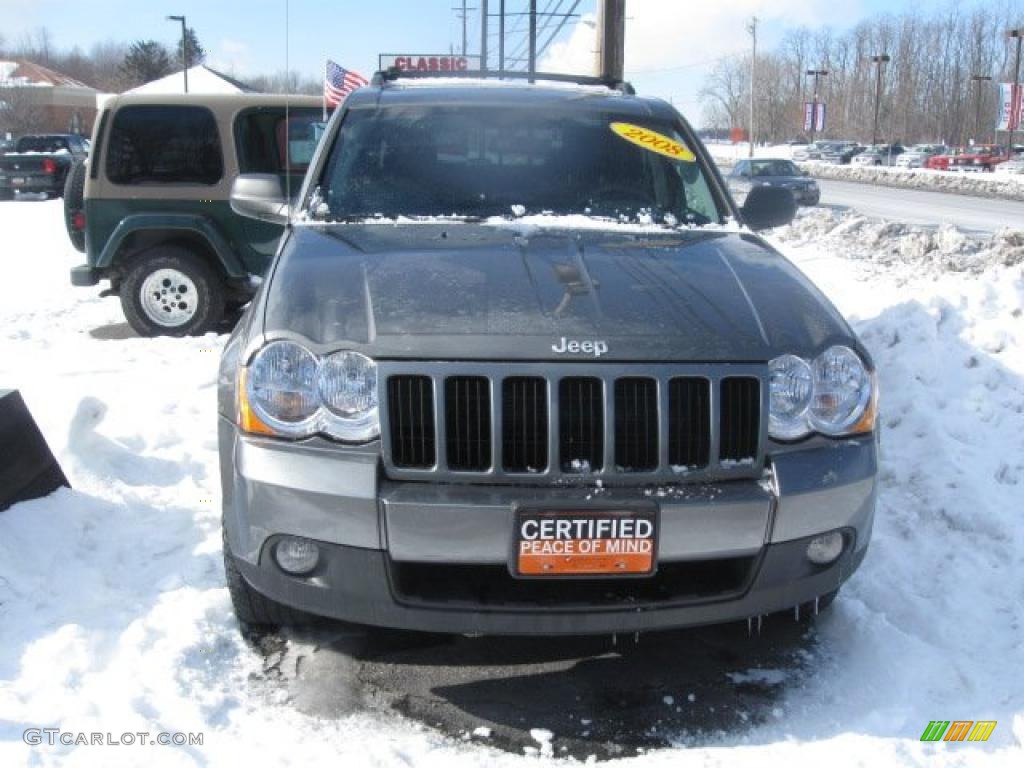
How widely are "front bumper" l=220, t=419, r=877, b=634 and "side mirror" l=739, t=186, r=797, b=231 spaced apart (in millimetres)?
1982

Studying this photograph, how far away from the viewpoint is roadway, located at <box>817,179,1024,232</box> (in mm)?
21203

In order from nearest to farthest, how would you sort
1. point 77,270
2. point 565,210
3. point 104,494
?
point 565,210 < point 104,494 < point 77,270

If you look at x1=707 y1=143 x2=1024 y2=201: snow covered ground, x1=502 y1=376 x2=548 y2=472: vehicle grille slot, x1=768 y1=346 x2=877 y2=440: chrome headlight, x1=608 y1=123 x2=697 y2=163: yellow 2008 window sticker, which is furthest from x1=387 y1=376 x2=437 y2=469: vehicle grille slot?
x1=707 y1=143 x2=1024 y2=201: snow covered ground

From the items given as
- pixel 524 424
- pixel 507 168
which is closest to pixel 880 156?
pixel 507 168

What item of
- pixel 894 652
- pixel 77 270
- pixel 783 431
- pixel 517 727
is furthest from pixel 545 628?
pixel 77 270

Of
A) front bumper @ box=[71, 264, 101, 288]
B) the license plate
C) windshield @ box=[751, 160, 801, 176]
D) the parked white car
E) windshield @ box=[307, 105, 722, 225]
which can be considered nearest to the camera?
the license plate

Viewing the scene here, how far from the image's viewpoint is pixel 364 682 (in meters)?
3.15

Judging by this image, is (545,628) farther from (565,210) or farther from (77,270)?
(77,270)

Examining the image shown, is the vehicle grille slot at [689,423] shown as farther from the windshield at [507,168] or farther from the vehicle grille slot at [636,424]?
the windshield at [507,168]

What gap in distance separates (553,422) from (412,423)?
→ 38 cm

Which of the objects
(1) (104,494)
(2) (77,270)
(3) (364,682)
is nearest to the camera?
(3) (364,682)

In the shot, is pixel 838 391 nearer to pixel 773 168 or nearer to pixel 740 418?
pixel 740 418

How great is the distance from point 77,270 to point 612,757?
721 centimetres

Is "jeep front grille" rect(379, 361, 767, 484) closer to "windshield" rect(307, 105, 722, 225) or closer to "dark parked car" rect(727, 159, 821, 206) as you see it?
"windshield" rect(307, 105, 722, 225)
